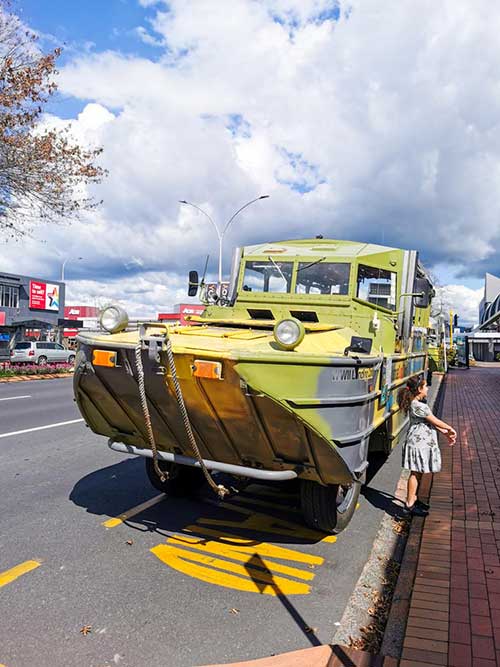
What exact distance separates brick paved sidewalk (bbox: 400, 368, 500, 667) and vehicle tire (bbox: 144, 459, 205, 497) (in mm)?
2287

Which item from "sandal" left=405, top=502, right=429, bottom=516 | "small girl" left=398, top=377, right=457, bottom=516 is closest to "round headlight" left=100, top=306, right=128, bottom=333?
"small girl" left=398, top=377, right=457, bottom=516

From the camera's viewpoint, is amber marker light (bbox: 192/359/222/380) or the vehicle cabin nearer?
amber marker light (bbox: 192/359/222/380)

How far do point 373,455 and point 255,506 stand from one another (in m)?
2.66

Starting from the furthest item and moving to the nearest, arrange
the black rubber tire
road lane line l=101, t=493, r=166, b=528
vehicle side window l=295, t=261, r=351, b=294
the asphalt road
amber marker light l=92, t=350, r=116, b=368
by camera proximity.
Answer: vehicle side window l=295, t=261, r=351, b=294, road lane line l=101, t=493, r=166, b=528, the black rubber tire, amber marker light l=92, t=350, r=116, b=368, the asphalt road

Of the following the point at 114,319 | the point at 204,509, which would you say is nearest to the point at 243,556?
the point at 204,509

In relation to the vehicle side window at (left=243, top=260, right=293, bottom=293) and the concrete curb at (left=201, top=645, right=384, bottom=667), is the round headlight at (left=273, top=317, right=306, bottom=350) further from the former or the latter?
the vehicle side window at (left=243, top=260, right=293, bottom=293)

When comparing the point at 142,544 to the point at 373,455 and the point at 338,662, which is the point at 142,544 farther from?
the point at 373,455

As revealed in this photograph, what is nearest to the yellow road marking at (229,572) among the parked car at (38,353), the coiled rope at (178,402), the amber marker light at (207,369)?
the coiled rope at (178,402)

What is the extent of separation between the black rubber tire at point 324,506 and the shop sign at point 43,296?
4486 centimetres

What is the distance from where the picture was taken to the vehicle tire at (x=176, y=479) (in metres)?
5.49

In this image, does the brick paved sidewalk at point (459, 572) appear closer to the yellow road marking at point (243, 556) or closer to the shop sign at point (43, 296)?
the yellow road marking at point (243, 556)

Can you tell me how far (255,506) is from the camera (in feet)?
18.2

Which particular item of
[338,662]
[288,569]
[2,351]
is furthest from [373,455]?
[2,351]

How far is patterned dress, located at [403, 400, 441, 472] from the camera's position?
17.3ft
